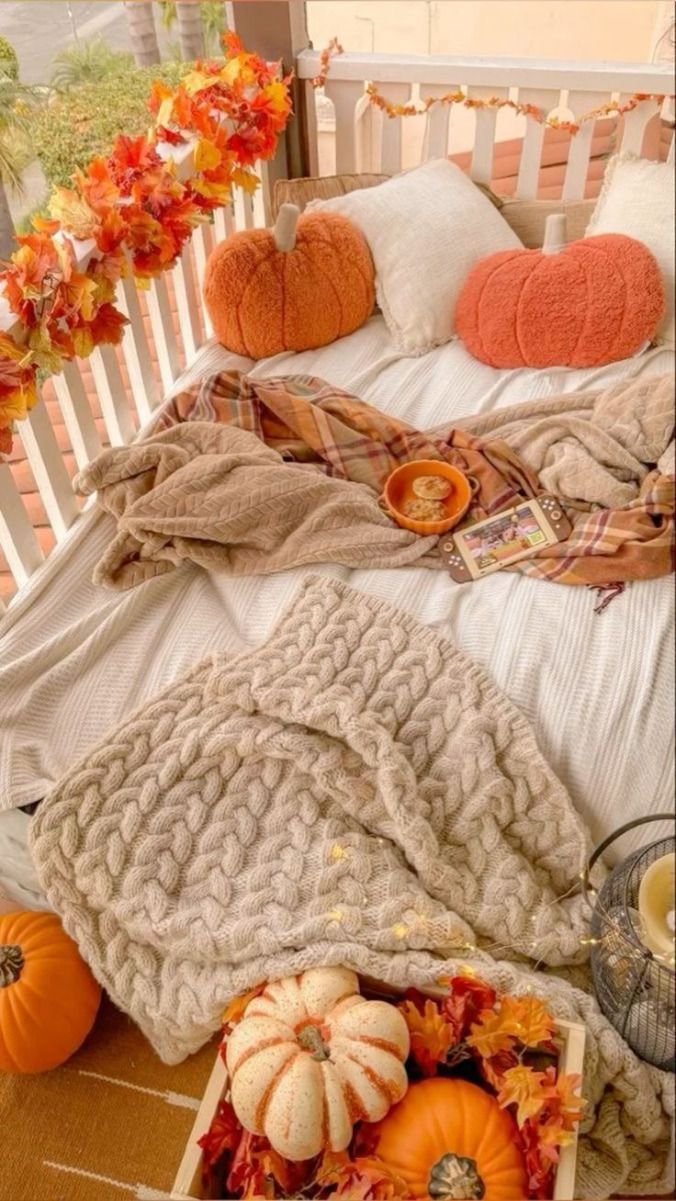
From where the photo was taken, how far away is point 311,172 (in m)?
1.62

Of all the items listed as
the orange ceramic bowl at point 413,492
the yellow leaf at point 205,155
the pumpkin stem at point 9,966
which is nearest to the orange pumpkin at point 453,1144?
Result: the pumpkin stem at point 9,966

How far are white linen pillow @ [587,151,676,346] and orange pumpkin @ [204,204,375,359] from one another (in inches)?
14.5

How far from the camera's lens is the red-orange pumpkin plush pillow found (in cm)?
113

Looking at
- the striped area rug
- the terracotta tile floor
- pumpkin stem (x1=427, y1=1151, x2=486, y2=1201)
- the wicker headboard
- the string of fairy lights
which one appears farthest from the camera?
the wicker headboard

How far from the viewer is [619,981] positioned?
2.51 feet

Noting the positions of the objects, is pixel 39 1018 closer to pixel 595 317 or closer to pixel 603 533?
pixel 603 533

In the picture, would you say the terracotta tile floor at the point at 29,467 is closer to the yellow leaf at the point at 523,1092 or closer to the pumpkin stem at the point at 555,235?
the pumpkin stem at the point at 555,235

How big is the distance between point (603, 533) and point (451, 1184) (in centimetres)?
60

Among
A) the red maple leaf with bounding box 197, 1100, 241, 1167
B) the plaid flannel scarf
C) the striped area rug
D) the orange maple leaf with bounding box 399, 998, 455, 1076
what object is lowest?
the striped area rug

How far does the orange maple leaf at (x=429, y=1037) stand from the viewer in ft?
2.50

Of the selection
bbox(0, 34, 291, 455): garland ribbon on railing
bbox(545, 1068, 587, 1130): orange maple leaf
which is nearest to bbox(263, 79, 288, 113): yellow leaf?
bbox(0, 34, 291, 455): garland ribbon on railing

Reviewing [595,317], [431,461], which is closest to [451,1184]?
[431,461]

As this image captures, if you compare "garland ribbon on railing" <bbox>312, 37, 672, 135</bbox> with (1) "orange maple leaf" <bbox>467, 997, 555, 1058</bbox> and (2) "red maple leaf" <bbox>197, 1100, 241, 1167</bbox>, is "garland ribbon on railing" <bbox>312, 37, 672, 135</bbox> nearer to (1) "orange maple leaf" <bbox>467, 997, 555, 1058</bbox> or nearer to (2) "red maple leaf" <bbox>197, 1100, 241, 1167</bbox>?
(1) "orange maple leaf" <bbox>467, 997, 555, 1058</bbox>

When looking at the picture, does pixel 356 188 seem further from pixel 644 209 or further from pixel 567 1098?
pixel 567 1098
